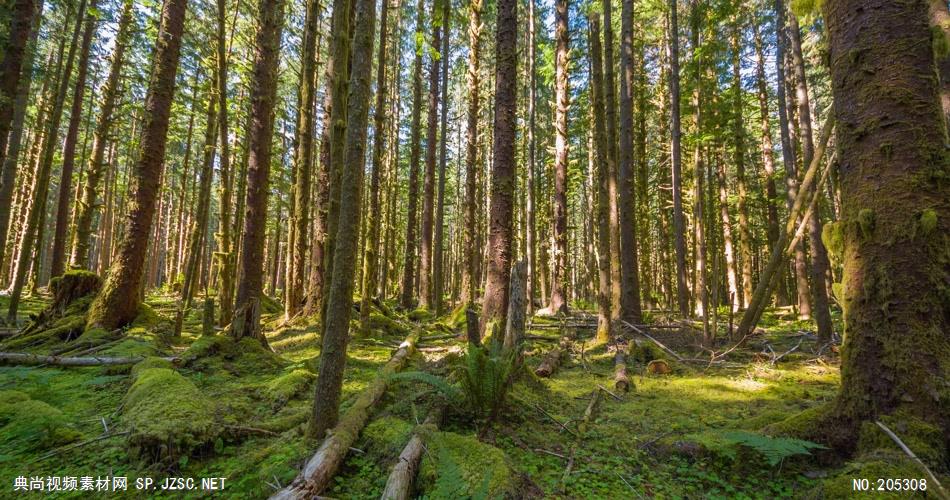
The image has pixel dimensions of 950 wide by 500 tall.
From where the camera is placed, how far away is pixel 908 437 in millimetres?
2648

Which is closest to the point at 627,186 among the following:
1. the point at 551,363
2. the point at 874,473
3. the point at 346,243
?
the point at 551,363

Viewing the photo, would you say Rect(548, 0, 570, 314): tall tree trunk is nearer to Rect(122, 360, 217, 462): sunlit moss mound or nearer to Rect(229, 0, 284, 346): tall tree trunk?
Rect(229, 0, 284, 346): tall tree trunk

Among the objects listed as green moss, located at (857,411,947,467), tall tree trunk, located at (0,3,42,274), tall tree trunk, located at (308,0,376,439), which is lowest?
green moss, located at (857,411,947,467)

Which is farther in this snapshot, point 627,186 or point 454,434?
point 627,186

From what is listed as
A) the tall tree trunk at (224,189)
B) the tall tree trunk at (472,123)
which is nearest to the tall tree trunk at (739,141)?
the tall tree trunk at (472,123)

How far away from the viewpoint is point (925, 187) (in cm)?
296

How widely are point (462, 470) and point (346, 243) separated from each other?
1897mm

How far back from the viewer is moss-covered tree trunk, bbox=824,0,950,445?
284cm

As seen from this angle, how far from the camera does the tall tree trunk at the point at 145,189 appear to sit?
7.23 meters

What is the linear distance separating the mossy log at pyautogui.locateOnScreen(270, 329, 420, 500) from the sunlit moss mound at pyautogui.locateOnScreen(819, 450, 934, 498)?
3094mm

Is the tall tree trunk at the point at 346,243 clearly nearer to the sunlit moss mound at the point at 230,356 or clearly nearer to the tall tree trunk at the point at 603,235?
the sunlit moss mound at the point at 230,356

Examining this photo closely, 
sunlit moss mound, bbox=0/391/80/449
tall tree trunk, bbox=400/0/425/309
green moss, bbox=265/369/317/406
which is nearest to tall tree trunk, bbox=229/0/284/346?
green moss, bbox=265/369/317/406

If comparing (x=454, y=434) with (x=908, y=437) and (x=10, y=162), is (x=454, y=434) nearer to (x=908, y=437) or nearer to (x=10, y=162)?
(x=908, y=437)

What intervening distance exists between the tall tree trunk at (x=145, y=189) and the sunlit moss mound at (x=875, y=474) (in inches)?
381
